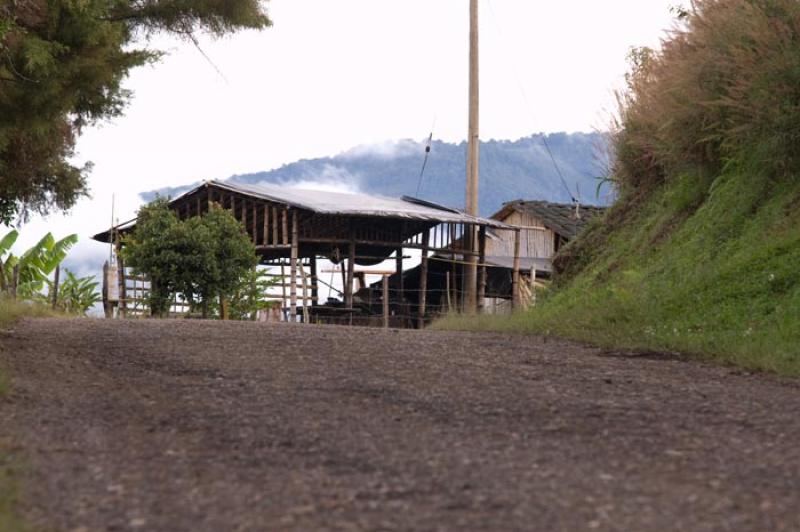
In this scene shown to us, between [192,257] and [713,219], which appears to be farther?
[192,257]

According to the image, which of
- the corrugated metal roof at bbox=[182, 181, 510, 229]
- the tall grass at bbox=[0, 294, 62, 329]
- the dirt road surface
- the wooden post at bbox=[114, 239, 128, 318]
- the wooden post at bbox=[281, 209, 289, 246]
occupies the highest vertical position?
the corrugated metal roof at bbox=[182, 181, 510, 229]

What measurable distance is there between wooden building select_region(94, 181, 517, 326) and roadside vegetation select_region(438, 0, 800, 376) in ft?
47.5

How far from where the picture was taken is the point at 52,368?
1012cm

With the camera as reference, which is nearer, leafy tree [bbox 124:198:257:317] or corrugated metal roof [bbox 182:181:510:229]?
leafy tree [bbox 124:198:257:317]

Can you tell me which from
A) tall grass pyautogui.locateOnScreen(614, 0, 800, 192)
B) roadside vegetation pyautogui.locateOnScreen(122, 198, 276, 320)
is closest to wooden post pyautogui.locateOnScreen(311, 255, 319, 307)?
roadside vegetation pyautogui.locateOnScreen(122, 198, 276, 320)

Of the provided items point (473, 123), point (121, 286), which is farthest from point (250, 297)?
point (473, 123)

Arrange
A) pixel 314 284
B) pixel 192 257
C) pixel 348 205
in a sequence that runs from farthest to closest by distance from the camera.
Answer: pixel 314 284 < pixel 348 205 < pixel 192 257

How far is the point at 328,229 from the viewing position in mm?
35219

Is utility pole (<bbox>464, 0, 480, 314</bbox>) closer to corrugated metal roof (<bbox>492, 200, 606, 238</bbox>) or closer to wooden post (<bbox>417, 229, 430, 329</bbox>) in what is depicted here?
wooden post (<bbox>417, 229, 430, 329</bbox>)

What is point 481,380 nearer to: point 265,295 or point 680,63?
point 680,63

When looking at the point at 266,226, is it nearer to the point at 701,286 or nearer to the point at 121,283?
the point at 121,283

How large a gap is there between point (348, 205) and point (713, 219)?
18815 mm

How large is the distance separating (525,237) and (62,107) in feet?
109

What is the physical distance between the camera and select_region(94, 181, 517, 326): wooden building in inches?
1288
